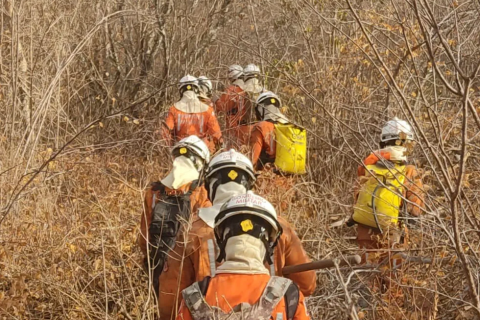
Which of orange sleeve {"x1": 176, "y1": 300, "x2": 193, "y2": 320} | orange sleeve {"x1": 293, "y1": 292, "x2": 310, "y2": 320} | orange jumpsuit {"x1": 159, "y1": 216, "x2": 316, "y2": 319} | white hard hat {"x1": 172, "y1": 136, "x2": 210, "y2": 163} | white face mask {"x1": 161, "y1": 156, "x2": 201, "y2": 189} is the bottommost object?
white face mask {"x1": 161, "y1": 156, "x2": 201, "y2": 189}

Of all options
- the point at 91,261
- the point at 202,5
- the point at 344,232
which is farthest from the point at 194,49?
the point at 91,261

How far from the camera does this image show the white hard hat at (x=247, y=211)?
3523 mm

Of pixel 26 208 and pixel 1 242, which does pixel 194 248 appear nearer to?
pixel 1 242

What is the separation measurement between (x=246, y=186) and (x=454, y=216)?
5.65ft

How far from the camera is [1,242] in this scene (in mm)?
6012

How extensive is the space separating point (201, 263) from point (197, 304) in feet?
2.89

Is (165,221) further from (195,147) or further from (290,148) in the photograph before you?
(290,148)

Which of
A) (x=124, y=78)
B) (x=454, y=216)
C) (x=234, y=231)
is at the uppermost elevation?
(x=454, y=216)

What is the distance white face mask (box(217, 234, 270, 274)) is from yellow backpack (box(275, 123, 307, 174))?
5.47m

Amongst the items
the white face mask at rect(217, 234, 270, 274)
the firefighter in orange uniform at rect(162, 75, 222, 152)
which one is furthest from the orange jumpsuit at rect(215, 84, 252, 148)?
the white face mask at rect(217, 234, 270, 274)

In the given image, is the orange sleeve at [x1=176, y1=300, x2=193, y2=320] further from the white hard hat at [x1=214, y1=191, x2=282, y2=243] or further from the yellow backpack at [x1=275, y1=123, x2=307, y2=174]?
the yellow backpack at [x1=275, y1=123, x2=307, y2=174]

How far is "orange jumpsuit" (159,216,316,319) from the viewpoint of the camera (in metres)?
4.16

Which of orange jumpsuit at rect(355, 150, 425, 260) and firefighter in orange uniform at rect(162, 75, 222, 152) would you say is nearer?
orange jumpsuit at rect(355, 150, 425, 260)

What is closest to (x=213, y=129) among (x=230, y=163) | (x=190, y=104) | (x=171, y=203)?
(x=190, y=104)
